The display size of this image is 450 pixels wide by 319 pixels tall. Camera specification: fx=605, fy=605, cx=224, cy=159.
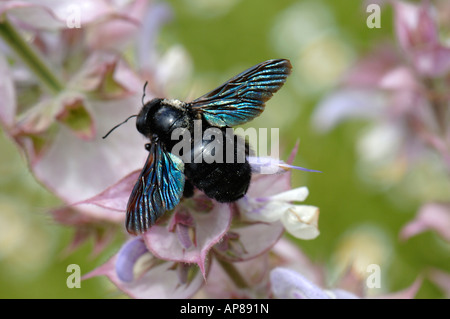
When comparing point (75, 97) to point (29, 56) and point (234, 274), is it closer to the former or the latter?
point (29, 56)

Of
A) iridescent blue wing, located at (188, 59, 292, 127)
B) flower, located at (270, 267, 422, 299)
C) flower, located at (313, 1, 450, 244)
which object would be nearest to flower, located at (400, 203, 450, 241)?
flower, located at (313, 1, 450, 244)

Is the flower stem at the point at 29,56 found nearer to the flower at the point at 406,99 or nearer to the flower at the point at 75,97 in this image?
the flower at the point at 75,97

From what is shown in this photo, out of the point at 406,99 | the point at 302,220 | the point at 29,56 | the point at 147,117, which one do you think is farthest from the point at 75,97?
the point at 406,99

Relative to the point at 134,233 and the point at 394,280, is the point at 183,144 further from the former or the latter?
the point at 394,280

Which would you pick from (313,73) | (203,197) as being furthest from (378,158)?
(313,73)

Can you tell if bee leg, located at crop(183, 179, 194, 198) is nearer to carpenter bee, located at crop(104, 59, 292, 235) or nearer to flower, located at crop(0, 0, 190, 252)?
carpenter bee, located at crop(104, 59, 292, 235)

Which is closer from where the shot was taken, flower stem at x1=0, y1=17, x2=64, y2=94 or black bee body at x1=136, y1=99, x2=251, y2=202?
black bee body at x1=136, y1=99, x2=251, y2=202
